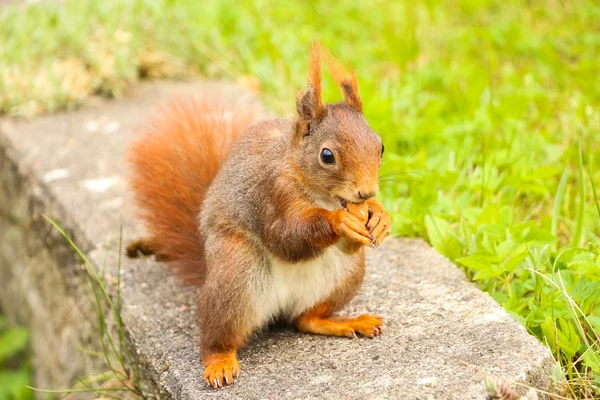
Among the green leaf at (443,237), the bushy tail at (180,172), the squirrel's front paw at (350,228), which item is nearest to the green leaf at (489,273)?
the green leaf at (443,237)

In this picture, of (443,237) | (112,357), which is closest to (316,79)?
(443,237)

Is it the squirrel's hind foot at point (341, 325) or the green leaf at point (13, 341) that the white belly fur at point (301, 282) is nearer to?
the squirrel's hind foot at point (341, 325)

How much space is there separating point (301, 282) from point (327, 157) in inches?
13.8

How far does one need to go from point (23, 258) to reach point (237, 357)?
1.73 meters

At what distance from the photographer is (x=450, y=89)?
3412mm

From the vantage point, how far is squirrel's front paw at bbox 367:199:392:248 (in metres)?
1.68

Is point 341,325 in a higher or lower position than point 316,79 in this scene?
lower

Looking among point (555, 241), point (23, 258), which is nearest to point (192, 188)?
point (555, 241)

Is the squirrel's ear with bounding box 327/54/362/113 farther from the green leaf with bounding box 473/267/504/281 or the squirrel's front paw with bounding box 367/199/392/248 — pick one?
the green leaf with bounding box 473/267/504/281

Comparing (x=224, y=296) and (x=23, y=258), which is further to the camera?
(x=23, y=258)

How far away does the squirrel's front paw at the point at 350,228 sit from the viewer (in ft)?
5.35

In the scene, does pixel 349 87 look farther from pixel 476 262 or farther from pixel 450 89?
pixel 450 89

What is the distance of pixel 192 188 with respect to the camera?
2.17 m

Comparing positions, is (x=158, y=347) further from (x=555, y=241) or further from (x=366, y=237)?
(x=555, y=241)
